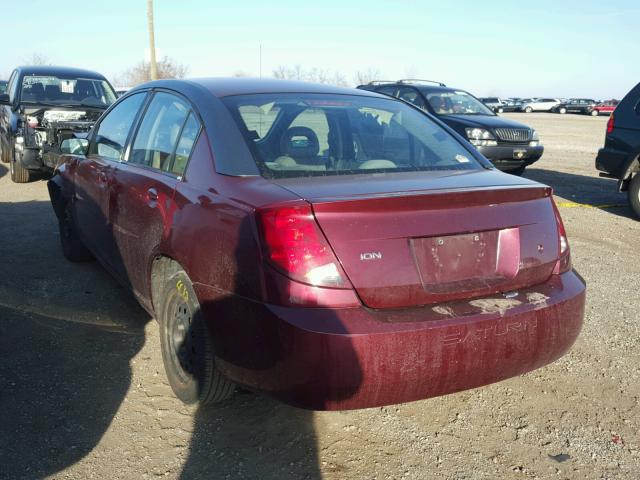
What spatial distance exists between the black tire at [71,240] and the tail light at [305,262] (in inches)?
129

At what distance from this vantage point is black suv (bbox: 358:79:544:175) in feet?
34.8

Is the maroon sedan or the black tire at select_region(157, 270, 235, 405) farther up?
the maroon sedan

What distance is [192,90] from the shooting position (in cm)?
328

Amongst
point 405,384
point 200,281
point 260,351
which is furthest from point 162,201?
point 405,384

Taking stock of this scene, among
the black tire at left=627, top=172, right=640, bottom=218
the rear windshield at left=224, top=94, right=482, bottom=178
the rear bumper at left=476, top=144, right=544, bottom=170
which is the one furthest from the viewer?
the rear bumper at left=476, top=144, right=544, bottom=170

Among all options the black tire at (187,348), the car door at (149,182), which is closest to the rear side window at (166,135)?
the car door at (149,182)

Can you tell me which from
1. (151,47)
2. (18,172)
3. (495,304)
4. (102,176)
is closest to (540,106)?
(151,47)

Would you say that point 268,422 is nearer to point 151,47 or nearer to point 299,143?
point 299,143

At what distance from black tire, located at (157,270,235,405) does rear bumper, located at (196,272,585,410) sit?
0.18m

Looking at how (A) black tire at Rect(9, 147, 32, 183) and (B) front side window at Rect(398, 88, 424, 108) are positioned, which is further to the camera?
(B) front side window at Rect(398, 88, 424, 108)

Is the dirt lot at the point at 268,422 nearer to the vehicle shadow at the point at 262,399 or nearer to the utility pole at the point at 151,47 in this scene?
the vehicle shadow at the point at 262,399

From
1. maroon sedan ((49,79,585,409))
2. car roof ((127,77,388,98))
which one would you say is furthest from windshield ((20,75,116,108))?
maroon sedan ((49,79,585,409))

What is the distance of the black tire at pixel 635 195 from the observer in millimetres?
7913

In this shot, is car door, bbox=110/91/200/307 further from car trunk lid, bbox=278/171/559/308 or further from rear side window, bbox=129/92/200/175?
car trunk lid, bbox=278/171/559/308
